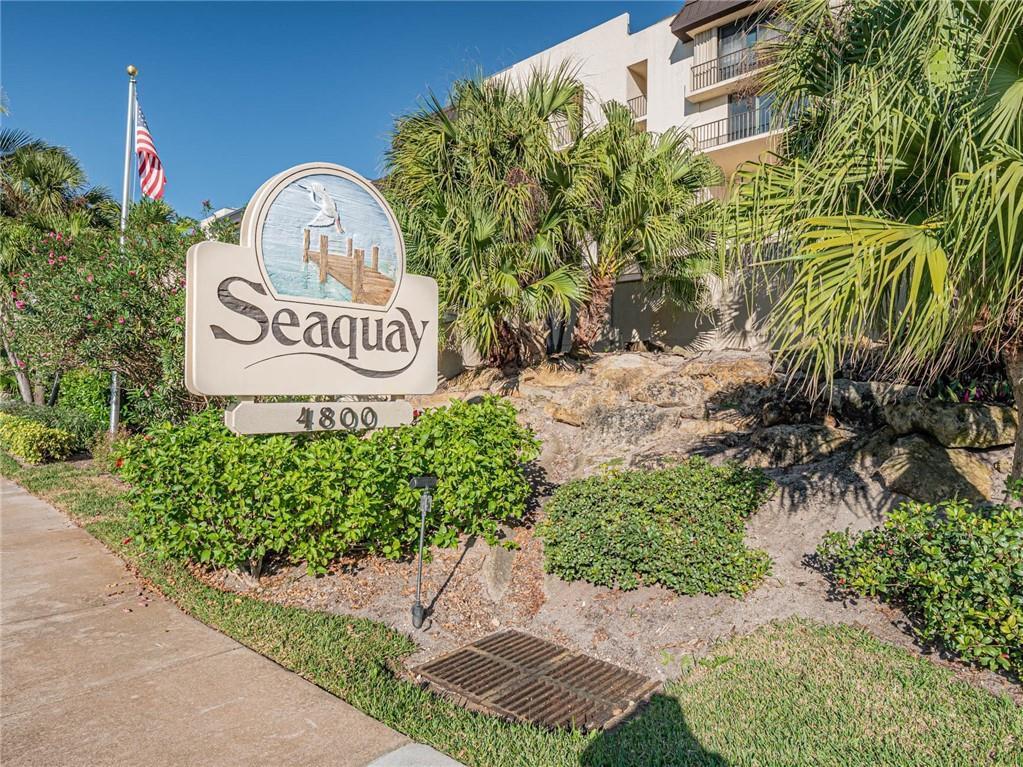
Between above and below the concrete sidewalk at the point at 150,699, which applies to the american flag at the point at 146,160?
above

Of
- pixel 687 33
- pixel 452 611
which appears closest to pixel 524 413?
pixel 452 611

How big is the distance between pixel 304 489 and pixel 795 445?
497cm

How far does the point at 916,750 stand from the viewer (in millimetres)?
2887

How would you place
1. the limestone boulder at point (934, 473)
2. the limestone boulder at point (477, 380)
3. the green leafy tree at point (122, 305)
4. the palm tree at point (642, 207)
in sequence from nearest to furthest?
the limestone boulder at point (934, 473) → the green leafy tree at point (122, 305) → the palm tree at point (642, 207) → the limestone boulder at point (477, 380)

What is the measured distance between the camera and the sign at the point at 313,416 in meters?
4.91

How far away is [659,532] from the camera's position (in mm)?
4852

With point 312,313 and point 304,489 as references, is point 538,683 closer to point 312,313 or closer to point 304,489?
point 304,489

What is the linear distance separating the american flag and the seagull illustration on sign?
9.09m

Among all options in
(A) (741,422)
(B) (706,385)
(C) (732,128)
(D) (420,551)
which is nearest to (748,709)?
(D) (420,551)

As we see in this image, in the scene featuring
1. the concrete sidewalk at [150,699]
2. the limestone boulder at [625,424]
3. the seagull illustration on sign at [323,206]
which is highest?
the seagull illustration on sign at [323,206]

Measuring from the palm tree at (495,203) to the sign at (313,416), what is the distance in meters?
3.87

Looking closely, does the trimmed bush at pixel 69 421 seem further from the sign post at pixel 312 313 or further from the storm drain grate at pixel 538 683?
the storm drain grate at pixel 538 683

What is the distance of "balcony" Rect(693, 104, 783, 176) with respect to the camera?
1653 cm

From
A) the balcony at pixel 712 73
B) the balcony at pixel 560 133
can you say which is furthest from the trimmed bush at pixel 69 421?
the balcony at pixel 712 73
